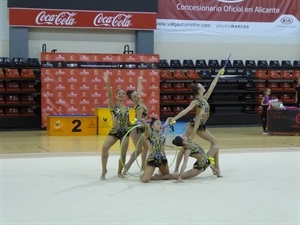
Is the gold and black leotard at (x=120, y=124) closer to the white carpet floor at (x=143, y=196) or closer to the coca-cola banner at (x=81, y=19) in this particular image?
the white carpet floor at (x=143, y=196)

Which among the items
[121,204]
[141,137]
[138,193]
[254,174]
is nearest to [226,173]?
[254,174]

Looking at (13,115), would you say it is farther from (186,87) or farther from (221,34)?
(221,34)

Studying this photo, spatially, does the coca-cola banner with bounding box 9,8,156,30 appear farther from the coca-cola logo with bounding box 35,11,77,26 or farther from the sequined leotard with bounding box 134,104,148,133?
the sequined leotard with bounding box 134,104,148,133

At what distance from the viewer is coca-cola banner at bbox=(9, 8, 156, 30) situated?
18.1 m

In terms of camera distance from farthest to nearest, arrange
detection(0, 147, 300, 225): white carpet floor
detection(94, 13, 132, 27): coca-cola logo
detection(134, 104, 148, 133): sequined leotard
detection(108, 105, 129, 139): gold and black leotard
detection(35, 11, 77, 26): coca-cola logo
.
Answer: detection(94, 13, 132, 27): coca-cola logo
detection(35, 11, 77, 26): coca-cola logo
detection(134, 104, 148, 133): sequined leotard
detection(108, 105, 129, 139): gold and black leotard
detection(0, 147, 300, 225): white carpet floor

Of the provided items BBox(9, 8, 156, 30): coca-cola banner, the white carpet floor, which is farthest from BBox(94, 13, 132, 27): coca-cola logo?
the white carpet floor

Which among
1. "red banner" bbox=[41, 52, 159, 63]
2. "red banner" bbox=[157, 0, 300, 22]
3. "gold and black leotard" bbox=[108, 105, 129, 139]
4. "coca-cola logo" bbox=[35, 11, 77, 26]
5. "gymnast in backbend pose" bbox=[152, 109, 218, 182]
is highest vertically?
"red banner" bbox=[157, 0, 300, 22]

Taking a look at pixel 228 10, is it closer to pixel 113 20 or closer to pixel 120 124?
pixel 113 20

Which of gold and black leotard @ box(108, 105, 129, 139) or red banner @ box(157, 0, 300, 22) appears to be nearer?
gold and black leotard @ box(108, 105, 129, 139)

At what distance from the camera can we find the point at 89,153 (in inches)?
468

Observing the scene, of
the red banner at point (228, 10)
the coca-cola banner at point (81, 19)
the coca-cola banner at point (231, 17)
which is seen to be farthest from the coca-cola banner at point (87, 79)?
the red banner at point (228, 10)

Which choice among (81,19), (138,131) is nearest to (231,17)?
(81,19)

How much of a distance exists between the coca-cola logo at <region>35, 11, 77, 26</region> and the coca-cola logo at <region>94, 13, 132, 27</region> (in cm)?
94

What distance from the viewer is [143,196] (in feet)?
23.7
